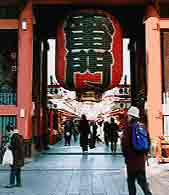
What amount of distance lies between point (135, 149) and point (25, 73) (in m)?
11.1

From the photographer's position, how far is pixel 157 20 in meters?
19.0

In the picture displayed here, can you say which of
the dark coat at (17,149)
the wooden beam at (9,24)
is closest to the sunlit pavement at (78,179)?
the dark coat at (17,149)

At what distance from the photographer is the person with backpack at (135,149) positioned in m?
8.30

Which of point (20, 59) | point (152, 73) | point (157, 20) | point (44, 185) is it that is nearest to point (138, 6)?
point (157, 20)

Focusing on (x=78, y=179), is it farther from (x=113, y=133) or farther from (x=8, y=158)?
(x=113, y=133)

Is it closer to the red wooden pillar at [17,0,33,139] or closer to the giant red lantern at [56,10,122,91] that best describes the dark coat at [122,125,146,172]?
the giant red lantern at [56,10,122,91]

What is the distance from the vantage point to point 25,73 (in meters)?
18.6

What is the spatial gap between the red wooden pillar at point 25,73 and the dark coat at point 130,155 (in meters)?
10.3

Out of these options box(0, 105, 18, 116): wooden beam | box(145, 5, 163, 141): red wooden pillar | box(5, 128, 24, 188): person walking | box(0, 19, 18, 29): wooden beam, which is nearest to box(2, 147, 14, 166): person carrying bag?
box(5, 128, 24, 188): person walking

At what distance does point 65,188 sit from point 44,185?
835 millimetres

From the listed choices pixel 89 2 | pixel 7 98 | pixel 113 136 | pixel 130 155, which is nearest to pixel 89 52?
pixel 89 2

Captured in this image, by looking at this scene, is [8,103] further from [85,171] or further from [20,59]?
[85,171]

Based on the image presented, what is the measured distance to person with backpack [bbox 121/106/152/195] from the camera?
327 inches

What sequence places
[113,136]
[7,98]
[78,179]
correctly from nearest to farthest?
[78,179]
[7,98]
[113,136]
